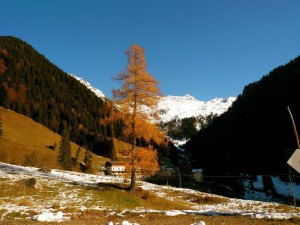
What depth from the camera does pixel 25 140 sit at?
124 metres

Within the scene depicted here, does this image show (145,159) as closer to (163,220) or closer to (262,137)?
(163,220)

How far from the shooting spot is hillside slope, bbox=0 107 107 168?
296 feet

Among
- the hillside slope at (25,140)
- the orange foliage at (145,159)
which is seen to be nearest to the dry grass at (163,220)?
the orange foliage at (145,159)

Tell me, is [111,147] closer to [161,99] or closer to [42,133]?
[42,133]

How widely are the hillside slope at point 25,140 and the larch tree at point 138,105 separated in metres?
63.2

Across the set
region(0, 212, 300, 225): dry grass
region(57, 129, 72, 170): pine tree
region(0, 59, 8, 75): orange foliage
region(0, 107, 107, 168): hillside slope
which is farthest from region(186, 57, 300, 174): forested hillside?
region(0, 59, 8, 75): orange foliage

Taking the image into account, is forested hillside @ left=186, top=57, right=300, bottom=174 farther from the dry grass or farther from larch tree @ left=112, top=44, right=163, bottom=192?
the dry grass

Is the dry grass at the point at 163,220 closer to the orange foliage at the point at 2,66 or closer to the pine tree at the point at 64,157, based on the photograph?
the pine tree at the point at 64,157

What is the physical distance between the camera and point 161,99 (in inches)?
1179

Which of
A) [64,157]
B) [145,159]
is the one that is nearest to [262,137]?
[64,157]

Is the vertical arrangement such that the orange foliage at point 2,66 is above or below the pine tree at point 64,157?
above

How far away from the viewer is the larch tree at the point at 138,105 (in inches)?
1148

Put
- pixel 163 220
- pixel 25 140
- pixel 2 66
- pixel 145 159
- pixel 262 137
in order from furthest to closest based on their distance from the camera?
1. pixel 2 66
2. pixel 262 137
3. pixel 25 140
4. pixel 145 159
5. pixel 163 220

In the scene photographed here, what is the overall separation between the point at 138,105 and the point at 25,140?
107465 mm
